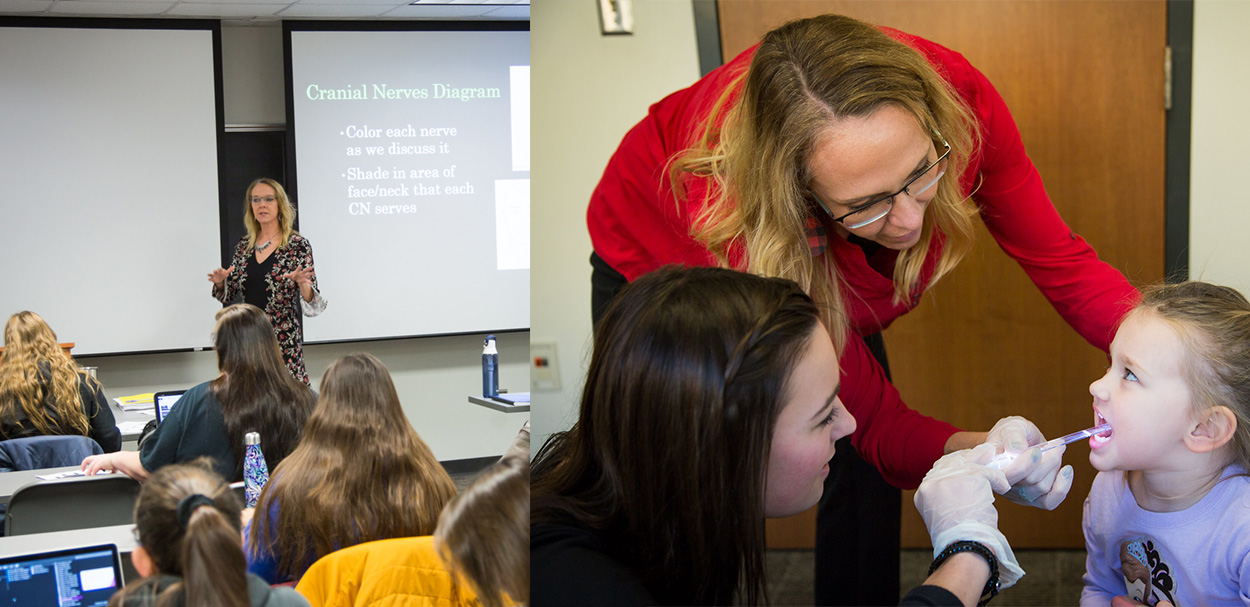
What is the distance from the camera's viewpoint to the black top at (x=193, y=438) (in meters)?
1.01

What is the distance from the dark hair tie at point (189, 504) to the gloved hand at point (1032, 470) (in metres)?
0.78

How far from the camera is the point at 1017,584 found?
0.69m

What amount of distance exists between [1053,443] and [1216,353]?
0.12m

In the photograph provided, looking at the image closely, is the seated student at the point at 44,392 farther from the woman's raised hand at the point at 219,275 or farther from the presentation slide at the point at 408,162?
the presentation slide at the point at 408,162

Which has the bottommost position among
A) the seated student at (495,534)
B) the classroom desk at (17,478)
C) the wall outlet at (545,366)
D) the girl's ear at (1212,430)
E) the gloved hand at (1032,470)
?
the classroom desk at (17,478)

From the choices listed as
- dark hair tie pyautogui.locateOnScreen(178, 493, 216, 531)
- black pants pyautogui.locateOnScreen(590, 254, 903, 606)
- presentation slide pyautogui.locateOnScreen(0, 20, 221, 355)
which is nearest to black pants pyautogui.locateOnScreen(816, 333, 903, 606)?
black pants pyautogui.locateOnScreen(590, 254, 903, 606)

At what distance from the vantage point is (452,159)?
43.1 inches

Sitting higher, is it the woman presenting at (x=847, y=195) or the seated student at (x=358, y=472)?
the woman presenting at (x=847, y=195)

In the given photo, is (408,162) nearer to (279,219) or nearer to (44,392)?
(279,219)

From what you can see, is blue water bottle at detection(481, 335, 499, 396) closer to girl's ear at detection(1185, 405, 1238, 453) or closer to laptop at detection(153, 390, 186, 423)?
laptop at detection(153, 390, 186, 423)

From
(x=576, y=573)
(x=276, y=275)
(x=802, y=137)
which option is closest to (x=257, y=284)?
(x=276, y=275)

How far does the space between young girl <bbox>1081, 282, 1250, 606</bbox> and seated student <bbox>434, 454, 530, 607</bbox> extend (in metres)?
0.48

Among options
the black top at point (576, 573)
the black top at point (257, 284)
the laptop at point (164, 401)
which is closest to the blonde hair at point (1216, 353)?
the black top at point (576, 573)

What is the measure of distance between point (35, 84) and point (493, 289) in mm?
655
